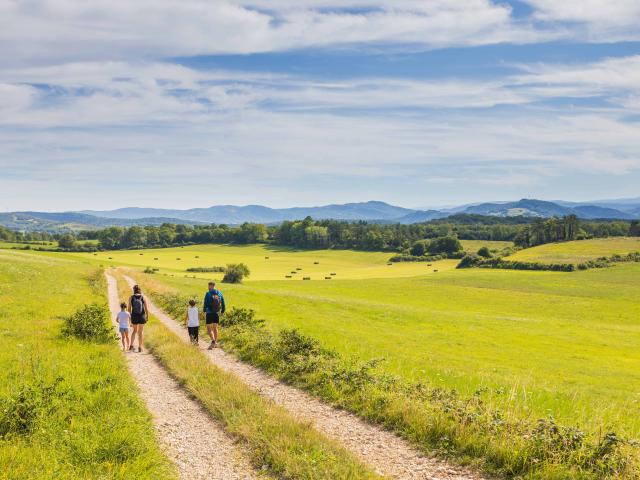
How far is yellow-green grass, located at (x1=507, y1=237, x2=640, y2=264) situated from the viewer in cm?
12394

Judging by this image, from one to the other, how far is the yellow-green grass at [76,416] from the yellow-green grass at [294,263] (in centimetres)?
9263

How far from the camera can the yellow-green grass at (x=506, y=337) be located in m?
16.8

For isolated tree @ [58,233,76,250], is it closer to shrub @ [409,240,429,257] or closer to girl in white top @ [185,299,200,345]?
shrub @ [409,240,429,257]

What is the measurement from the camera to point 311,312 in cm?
4428

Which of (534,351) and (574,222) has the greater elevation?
(574,222)

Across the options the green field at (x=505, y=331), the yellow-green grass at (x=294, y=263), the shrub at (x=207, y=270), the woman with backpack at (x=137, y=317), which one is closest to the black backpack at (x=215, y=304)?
the woman with backpack at (x=137, y=317)

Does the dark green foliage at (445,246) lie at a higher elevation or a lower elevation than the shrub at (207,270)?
higher

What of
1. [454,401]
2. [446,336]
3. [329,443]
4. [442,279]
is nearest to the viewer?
[329,443]

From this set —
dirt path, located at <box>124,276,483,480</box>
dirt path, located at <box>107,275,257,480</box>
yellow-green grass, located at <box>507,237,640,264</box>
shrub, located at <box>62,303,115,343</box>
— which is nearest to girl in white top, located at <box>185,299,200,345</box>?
shrub, located at <box>62,303,115,343</box>

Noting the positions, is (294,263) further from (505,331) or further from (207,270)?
(505,331)

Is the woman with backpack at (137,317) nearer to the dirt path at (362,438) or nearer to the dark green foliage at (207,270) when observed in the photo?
the dirt path at (362,438)

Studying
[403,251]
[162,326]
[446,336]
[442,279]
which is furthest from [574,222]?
[162,326]

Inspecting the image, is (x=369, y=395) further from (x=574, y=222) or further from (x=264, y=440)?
(x=574, y=222)

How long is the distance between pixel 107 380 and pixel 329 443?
8046mm
